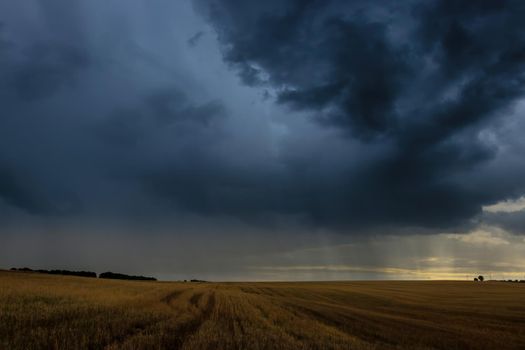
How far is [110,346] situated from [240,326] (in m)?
7.61

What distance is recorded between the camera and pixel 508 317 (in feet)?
98.9

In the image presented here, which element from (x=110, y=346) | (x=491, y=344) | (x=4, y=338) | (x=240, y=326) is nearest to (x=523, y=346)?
(x=491, y=344)

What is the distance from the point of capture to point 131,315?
Answer: 19547 mm

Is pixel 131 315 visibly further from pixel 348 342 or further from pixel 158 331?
pixel 348 342

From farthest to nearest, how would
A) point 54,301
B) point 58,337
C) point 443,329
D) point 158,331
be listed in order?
point 54,301 < point 443,329 < point 158,331 < point 58,337

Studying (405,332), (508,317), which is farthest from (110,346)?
(508,317)

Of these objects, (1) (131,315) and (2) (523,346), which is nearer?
(2) (523,346)

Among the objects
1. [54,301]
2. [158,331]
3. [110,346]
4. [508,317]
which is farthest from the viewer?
[508,317]

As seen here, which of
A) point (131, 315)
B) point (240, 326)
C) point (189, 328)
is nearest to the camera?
point (189, 328)

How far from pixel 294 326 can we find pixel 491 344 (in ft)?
26.2

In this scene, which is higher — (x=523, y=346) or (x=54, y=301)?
(x=54, y=301)

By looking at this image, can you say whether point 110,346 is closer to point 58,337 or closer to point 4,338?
point 58,337

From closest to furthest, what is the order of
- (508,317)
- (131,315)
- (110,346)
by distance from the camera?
(110,346), (131,315), (508,317)

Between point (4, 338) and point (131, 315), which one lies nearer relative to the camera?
point (4, 338)
